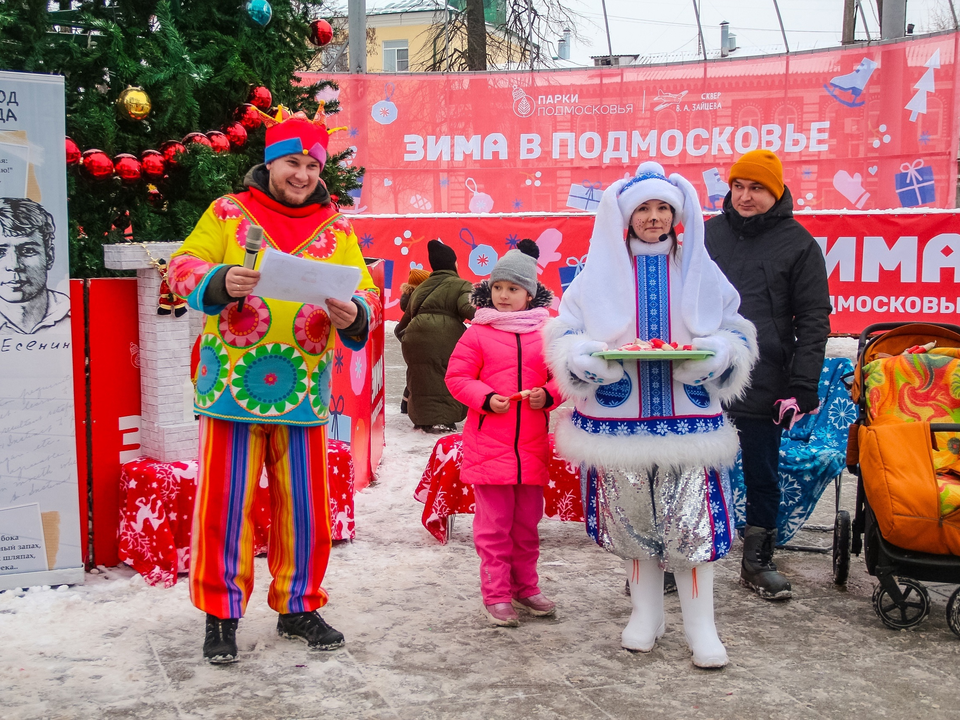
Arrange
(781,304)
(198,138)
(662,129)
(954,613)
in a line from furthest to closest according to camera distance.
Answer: (662,129) → (198,138) → (781,304) → (954,613)

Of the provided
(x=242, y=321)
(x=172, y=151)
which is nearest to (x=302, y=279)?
(x=242, y=321)

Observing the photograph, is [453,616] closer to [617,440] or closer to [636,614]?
[636,614]

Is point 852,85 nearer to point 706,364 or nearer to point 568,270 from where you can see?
point 568,270

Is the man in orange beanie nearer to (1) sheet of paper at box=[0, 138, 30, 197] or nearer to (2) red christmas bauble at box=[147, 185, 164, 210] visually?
(2) red christmas bauble at box=[147, 185, 164, 210]

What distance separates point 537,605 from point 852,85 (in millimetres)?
9695

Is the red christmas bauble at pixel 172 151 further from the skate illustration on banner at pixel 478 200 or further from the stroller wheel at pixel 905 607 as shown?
the skate illustration on banner at pixel 478 200

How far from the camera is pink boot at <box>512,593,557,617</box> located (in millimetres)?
4141

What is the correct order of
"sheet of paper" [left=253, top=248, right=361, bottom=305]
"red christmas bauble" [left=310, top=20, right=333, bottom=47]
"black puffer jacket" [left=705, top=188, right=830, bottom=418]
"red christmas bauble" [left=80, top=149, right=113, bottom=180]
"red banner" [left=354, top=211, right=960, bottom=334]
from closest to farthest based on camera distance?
"sheet of paper" [left=253, top=248, right=361, bottom=305] → "black puffer jacket" [left=705, top=188, right=830, bottom=418] → "red christmas bauble" [left=80, top=149, right=113, bottom=180] → "red christmas bauble" [left=310, top=20, right=333, bottom=47] → "red banner" [left=354, top=211, right=960, bottom=334]

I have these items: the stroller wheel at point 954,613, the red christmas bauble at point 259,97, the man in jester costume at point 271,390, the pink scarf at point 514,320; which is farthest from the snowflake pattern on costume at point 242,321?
the stroller wheel at point 954,613

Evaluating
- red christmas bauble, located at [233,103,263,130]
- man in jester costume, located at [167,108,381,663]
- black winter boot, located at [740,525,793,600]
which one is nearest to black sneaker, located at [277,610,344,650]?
man in jester costume, located at [167,108,381,663]

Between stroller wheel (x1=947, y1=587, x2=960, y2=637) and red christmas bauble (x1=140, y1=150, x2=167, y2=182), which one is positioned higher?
red christmas bauble (x1=140, y1=150, x2=167, y2=182)

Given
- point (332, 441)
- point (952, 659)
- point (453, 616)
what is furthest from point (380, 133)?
point (952, 659)

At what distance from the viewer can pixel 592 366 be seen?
3.48 m

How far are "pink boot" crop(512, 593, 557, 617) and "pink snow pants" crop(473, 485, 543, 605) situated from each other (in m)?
0.02
